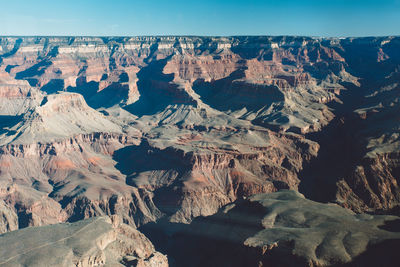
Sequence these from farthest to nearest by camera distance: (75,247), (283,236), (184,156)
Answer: (184,156), (283,236), (75,247)

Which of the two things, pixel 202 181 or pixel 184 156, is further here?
pixel 184 156

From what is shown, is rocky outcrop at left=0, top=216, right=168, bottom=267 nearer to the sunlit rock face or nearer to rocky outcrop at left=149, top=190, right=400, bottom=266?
rocky outcrop at left=149, top=190, right=400, bottom=266

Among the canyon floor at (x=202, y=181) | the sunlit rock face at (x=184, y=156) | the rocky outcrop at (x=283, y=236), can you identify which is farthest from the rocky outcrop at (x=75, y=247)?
the sunlit rock face at (x=184, y=156)

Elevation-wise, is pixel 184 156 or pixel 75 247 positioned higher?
pixel 184 156

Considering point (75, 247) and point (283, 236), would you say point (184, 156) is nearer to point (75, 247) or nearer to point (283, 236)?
point (283, 236)

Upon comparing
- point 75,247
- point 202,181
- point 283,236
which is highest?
point 202,181

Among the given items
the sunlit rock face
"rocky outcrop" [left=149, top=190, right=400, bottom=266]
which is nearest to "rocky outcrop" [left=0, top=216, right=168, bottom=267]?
"rocky outcrop" [left=149, top=190, right=400, bottom=266]

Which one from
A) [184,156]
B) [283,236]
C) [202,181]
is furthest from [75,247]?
[184,156]

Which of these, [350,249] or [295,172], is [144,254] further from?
[295,172]
